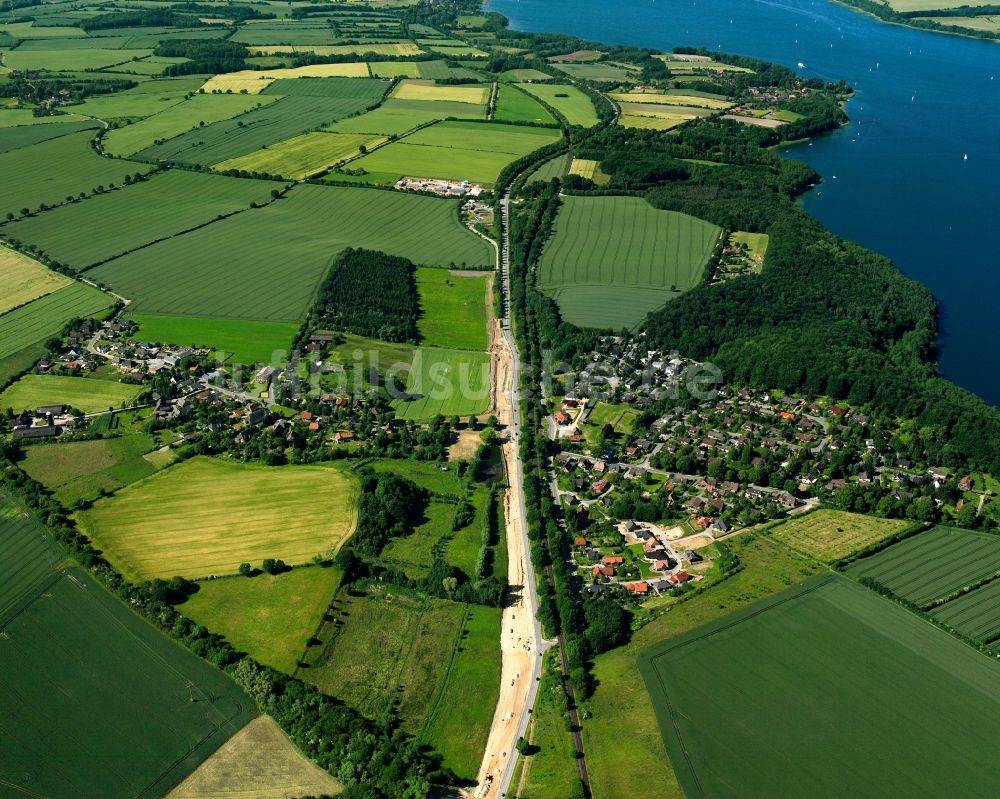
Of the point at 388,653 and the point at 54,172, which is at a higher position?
the point at 54,172

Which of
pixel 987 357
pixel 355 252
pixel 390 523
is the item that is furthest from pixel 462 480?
pixel 987 357

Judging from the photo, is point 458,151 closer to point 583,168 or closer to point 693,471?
point 583,168

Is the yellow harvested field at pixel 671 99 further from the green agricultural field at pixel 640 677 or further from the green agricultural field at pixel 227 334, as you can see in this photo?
the green agricultural field at pixel 640 677

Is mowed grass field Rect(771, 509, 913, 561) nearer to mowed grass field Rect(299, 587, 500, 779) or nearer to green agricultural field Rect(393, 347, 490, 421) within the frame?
mowed grass field Rect(299, 587, 500, 779)

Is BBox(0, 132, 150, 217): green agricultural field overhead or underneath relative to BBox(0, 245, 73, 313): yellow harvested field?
overhead

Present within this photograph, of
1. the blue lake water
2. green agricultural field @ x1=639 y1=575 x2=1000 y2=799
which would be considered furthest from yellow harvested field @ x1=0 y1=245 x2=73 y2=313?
the blue lake water

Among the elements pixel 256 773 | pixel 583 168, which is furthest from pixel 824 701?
pixel 583 168

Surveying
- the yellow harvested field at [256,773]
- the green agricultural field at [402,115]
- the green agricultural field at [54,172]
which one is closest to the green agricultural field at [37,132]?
the green agricultural field at [54,172]
